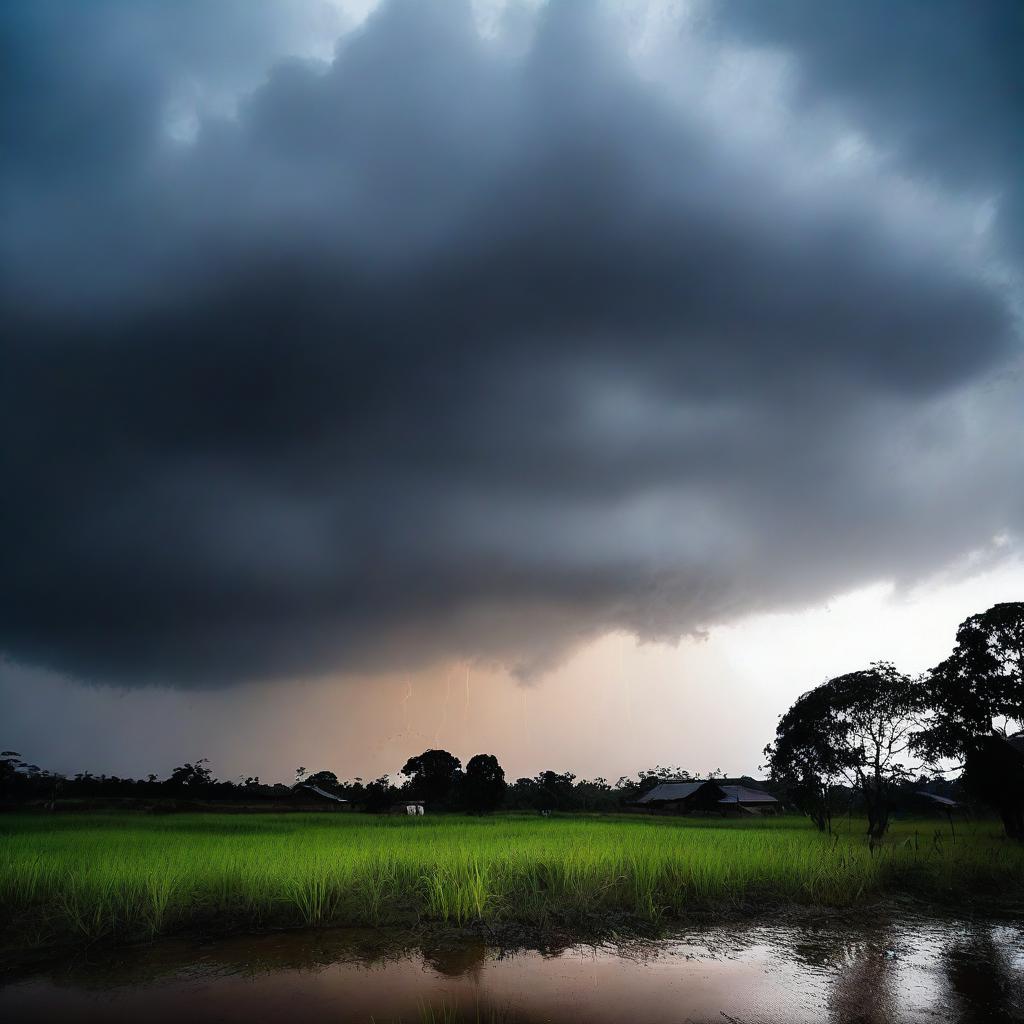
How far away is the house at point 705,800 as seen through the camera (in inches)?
2136

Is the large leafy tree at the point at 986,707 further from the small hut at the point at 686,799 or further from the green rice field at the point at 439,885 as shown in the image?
the small hut at the point at 686,799

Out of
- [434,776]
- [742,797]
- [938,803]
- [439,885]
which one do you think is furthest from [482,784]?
[439,885]

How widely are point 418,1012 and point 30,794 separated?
205ft

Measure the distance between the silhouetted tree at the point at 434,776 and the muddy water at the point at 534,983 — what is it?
65.1 metres

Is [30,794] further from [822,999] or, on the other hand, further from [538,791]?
[822,999]

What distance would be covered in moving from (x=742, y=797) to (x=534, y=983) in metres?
59.9

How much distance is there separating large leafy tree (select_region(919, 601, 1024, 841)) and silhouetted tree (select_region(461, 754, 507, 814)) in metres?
41.2

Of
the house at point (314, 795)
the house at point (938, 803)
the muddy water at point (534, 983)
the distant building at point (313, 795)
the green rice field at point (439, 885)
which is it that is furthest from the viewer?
the distant building at point (313, 795)

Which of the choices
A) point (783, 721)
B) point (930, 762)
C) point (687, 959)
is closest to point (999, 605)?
point (930, 762)

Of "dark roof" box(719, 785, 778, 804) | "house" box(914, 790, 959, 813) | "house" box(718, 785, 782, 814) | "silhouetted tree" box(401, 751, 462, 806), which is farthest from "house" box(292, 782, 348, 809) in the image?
"house" box(914, 790, 959, 813)

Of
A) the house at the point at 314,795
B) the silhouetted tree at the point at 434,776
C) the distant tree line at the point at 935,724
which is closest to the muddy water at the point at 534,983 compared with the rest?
the distant tree line at the point at 935,724

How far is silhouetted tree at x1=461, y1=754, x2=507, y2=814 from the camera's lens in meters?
55.0

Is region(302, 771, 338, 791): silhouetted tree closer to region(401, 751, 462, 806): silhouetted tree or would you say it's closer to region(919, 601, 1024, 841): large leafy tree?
region(401, 751, 462, 806): silhouetted tree

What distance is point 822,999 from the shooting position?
527 cm
